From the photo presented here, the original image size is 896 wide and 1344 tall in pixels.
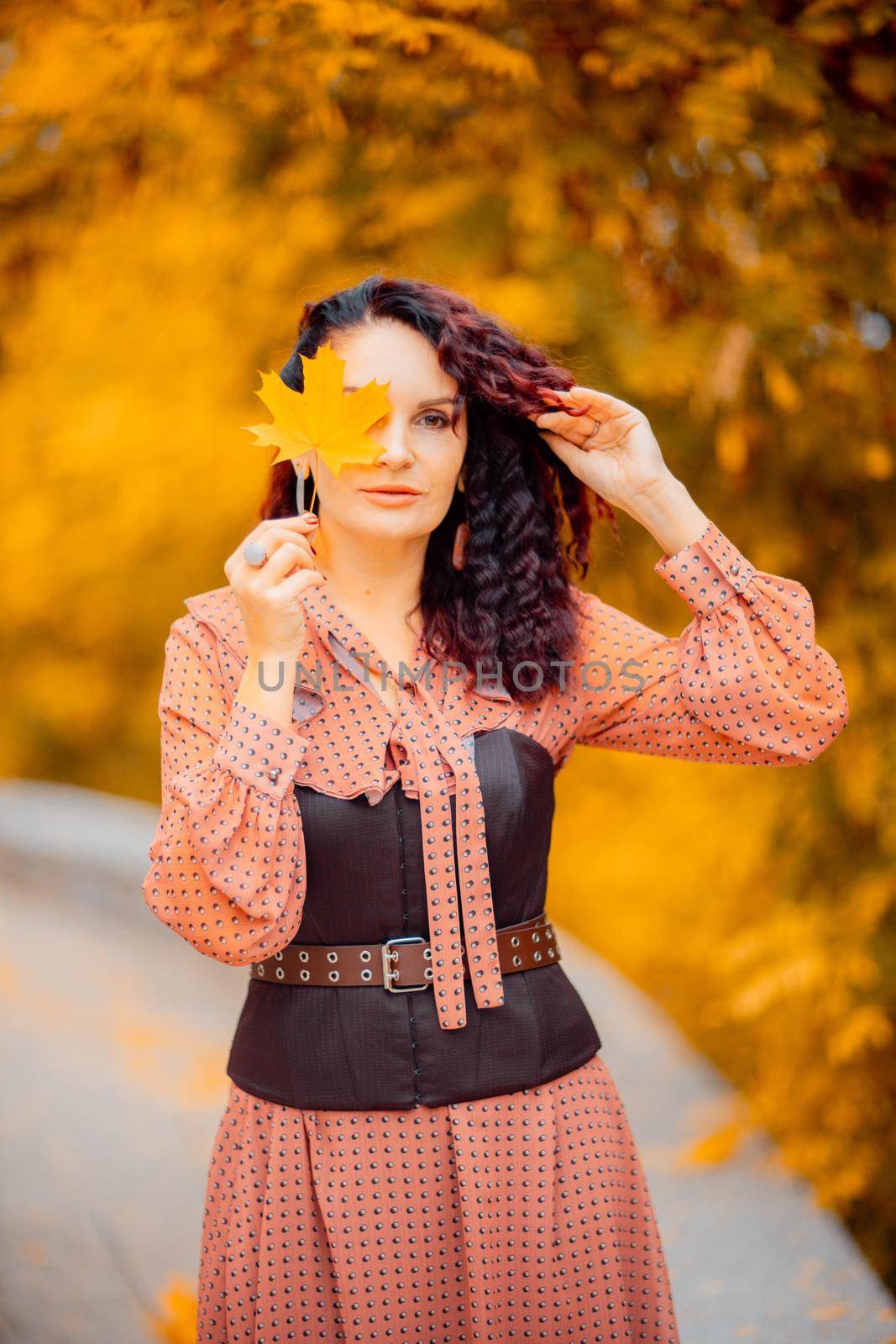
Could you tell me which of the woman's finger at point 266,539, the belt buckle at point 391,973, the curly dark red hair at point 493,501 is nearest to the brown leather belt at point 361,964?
the belt buckle at point 391,973

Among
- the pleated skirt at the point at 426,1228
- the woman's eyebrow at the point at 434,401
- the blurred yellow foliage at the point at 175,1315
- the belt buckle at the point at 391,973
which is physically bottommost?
the blurred yellow foliage at the point at 175,1315

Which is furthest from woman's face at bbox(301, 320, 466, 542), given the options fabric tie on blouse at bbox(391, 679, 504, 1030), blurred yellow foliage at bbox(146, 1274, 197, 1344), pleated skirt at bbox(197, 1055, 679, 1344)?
blurred yellow foliage at bbox(146, 1274, 197, 1344)

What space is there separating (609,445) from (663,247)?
3.79 ft

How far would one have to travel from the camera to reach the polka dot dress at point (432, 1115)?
66.4 inches

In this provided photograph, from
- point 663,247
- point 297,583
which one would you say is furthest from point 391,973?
point 663,247

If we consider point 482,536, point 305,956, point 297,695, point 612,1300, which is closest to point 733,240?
point 482,536

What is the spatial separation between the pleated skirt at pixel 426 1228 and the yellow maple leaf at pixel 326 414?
82 cm

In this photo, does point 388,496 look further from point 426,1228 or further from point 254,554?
point 426,1228

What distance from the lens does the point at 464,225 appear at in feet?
9.72

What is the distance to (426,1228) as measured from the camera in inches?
67.4

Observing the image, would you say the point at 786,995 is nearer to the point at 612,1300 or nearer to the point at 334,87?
the point at 612,1300

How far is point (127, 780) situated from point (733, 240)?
5355 millimetres

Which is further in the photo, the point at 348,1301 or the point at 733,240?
the point at 733,240

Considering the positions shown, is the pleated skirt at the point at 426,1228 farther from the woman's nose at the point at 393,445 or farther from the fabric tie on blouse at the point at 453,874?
the woman's nose at the point at 393,445
